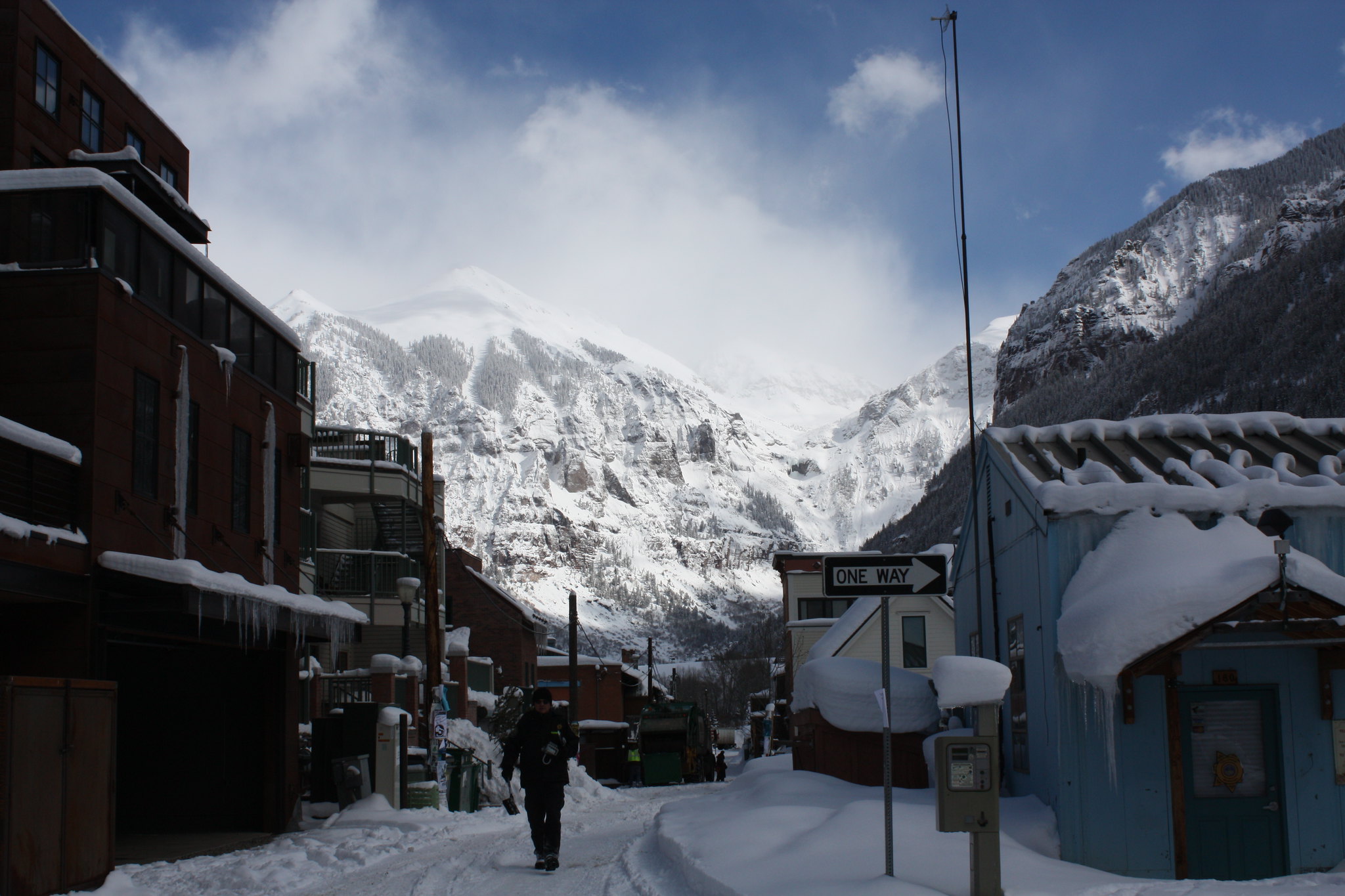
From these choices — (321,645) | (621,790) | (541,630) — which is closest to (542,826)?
(621,790)

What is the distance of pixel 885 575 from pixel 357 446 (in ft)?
77.8

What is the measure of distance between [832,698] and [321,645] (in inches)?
850

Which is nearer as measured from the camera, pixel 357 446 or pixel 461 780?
pixel 461 780

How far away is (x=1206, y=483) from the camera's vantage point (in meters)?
13.1

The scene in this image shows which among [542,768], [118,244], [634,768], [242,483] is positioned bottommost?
[634,768]

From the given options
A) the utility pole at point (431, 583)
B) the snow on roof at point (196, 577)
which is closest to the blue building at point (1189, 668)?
the snow on roof at point (196, 577)

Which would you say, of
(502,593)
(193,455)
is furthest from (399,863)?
(502,593)

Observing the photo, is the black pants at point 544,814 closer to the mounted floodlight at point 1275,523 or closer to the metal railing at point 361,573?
the mounted floodlight at point 1275,523

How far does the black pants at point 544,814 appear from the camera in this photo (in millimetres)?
11375

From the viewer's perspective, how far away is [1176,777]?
1190 cm

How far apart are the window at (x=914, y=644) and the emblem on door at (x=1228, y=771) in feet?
93.0

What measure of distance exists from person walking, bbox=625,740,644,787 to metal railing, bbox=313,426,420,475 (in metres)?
12.3

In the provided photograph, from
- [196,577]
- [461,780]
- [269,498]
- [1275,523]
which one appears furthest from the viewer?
[461,780]

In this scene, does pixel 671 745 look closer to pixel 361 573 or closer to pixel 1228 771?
pixel 361 573
